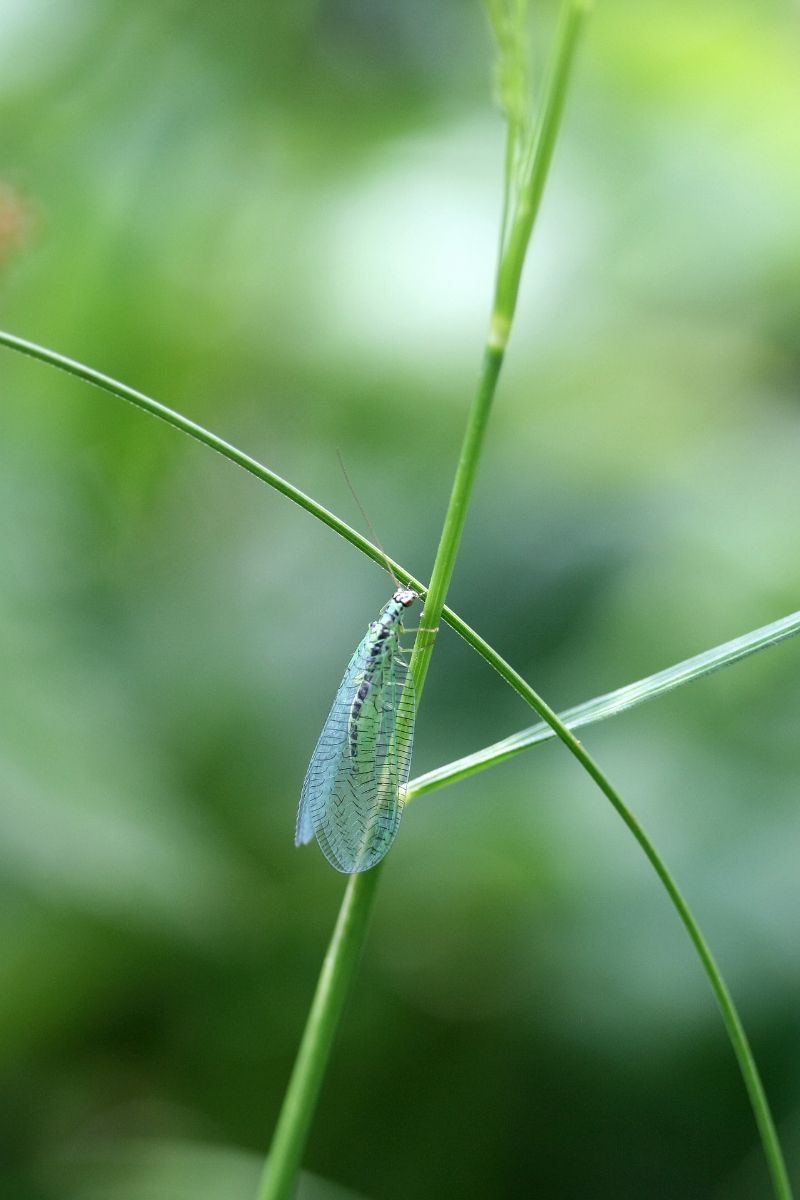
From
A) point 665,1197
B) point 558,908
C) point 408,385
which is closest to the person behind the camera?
point 665,1197

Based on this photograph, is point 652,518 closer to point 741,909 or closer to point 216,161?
point 741,909

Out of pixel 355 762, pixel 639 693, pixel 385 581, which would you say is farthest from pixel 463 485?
pixel 385 581

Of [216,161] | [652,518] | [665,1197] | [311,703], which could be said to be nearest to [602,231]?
[652,518]

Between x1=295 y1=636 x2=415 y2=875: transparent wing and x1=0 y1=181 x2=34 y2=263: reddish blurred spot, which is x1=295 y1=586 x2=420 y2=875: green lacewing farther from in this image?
x1=0 y1=181 x2=34 y2=263: reddish blurred spot

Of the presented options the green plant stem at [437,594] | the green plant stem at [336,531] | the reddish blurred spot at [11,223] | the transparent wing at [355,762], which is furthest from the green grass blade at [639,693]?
the reddish blurred spot at [11,223]

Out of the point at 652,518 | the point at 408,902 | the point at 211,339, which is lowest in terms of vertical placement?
the point at 408,902

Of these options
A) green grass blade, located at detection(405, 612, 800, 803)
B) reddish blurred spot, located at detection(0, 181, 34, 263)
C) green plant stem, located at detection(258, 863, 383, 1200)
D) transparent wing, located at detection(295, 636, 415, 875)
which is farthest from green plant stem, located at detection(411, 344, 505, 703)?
reddish blurred spot, located at detection(0, 181, 34, 263)
